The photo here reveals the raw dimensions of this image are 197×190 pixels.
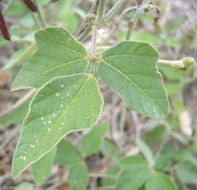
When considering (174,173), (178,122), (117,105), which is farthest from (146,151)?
(117,105)

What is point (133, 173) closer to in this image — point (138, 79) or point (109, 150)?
point (109, 150)

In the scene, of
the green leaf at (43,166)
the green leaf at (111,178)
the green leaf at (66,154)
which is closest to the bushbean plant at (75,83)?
the green leaf at (43,166)

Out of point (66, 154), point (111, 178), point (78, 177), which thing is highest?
point (66, 154)

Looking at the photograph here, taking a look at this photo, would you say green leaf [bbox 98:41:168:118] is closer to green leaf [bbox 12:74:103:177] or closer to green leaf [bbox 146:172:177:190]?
green leaf [bbox 12:74:103:177]

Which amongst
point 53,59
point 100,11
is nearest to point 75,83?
point 53,59

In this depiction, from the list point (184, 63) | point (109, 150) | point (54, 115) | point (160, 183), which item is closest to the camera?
point (54, 115)

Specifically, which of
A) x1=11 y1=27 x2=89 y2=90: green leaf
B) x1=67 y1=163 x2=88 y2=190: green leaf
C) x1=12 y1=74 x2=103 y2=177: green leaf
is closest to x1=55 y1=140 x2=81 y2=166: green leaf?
x1=67 y1=163 x2=88 y2=190: green leaf
